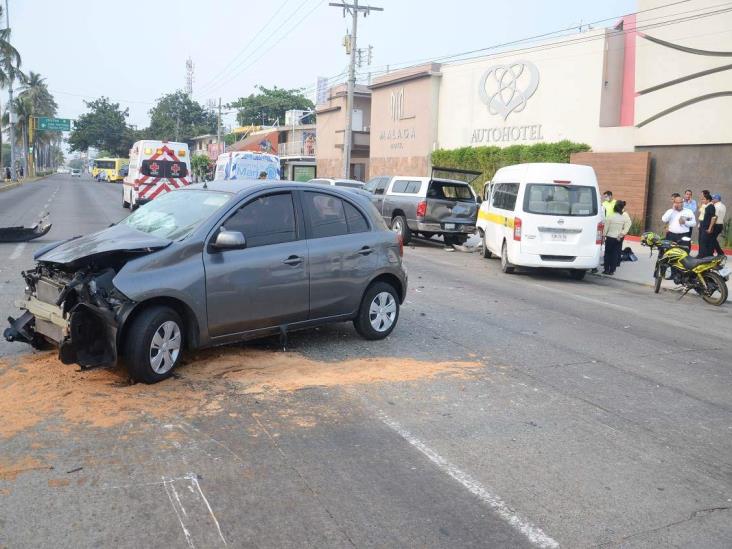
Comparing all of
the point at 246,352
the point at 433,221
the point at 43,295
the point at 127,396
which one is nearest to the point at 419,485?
the point at 127,396

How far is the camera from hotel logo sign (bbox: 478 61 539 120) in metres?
27.7

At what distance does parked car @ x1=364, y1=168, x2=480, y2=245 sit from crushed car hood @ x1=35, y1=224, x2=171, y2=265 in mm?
12868

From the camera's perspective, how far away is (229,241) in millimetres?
6418

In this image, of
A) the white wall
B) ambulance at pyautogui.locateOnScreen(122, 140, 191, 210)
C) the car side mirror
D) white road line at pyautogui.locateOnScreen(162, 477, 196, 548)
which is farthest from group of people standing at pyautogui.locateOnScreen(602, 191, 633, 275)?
ambulance at pyautogui.locateOnScreen(122, 140, 191, 210)

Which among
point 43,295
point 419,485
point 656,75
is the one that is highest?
point 656,75

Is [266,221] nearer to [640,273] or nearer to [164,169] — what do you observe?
[640,273]

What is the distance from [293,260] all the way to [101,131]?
110765 mm

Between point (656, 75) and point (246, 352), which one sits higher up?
point (656, 75)

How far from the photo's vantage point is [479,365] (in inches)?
293

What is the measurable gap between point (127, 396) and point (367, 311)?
2.91 metres

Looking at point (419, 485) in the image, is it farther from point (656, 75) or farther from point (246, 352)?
point (656, 75)

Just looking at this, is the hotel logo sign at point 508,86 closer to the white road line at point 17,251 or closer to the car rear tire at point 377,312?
the white road line at point 17,251

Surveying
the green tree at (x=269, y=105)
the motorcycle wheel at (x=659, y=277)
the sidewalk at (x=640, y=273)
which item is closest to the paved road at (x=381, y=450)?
the motorcycle wheel at (x=659, y=277)

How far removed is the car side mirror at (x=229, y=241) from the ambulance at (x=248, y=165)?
18507 mm
